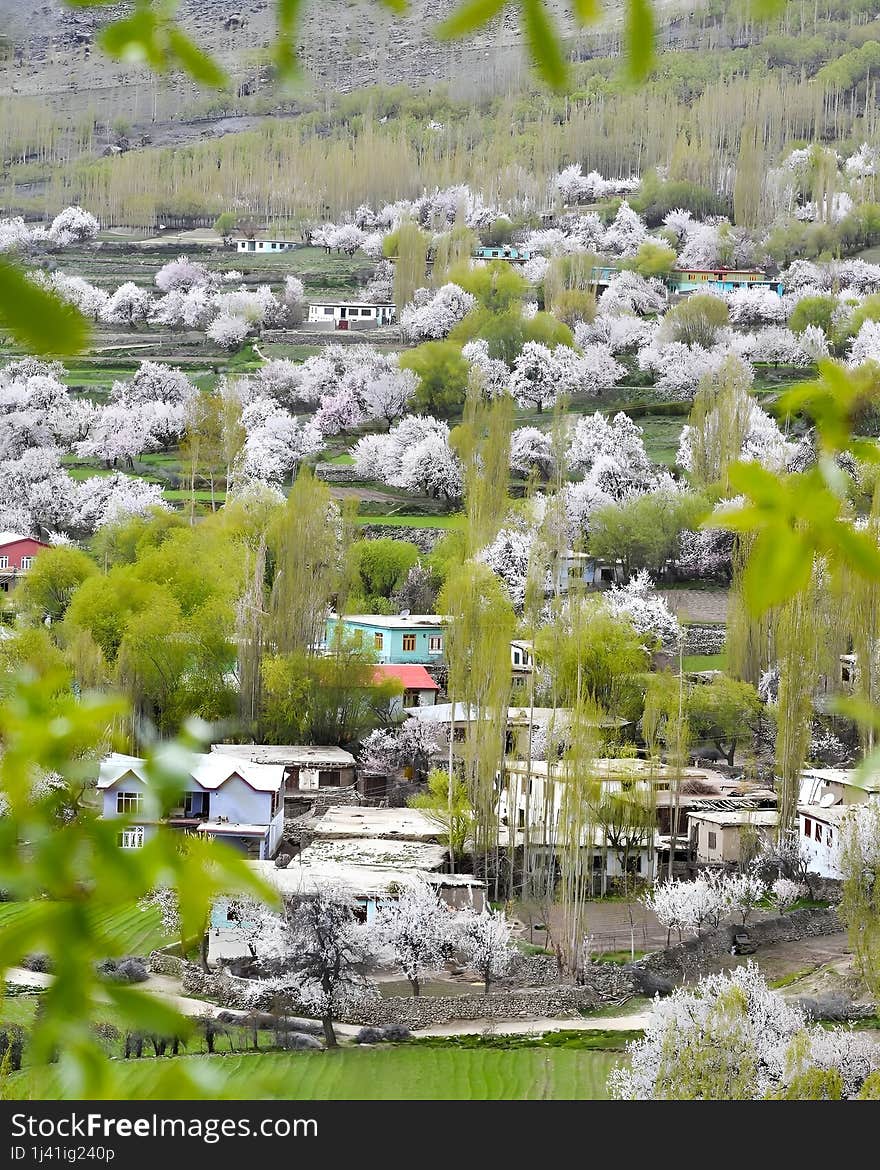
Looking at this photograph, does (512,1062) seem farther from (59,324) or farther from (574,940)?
(59,324)

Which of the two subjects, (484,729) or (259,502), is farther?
(259,502)

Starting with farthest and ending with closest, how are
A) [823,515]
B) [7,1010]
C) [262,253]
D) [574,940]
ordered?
1. [262,253]
2. [574,940]
3. [7,1010]
4. [823,515]

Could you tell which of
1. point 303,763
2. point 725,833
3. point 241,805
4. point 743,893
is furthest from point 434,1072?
point 303,763

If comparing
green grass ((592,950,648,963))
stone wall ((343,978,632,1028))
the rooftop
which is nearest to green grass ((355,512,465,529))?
the rooftop

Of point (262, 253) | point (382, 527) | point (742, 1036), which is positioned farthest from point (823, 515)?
point (262, 253)

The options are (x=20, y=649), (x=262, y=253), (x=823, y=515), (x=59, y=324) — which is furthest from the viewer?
(x=262, y=253)

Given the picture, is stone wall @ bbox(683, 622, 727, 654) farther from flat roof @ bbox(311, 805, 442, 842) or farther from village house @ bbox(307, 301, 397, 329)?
village house @ bbox(307, 301, 397, 329)
